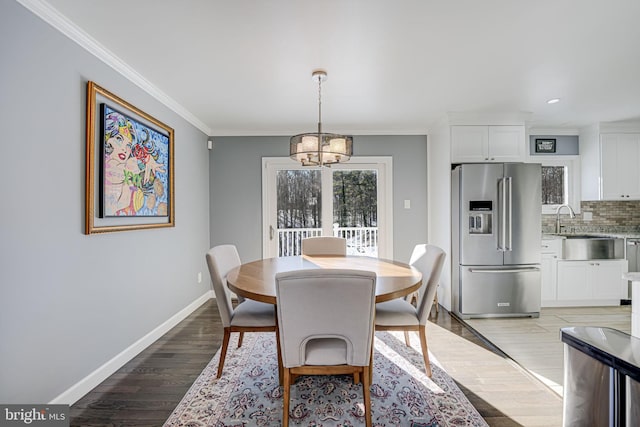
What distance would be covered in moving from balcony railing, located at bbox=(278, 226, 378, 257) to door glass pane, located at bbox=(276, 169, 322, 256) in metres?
0.02

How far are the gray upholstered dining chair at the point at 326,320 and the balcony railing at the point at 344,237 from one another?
2.75m

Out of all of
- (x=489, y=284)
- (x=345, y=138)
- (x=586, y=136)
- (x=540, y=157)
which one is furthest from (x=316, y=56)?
(x=586, y=136)

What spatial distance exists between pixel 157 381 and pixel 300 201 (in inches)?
108

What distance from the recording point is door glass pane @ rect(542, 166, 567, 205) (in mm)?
4398

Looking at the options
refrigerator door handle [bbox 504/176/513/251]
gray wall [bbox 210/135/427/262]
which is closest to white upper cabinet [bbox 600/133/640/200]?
refrigerator door handle [bbox 504/176/513/251]

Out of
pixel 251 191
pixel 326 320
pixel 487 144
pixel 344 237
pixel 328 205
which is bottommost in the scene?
pixel 326 320

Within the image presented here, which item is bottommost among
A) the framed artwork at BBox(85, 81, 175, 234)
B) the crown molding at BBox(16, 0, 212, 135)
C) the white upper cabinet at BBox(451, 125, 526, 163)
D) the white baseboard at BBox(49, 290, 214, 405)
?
the white baseboard at BBox(49, 290, 214, 405)

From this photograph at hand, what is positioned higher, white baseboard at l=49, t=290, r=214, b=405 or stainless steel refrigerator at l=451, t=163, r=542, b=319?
stainless steel refrigerator at l=451, t=163, r=542, b=319

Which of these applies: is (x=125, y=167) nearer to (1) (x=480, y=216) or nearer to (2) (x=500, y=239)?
(1) (x=480, y=216)

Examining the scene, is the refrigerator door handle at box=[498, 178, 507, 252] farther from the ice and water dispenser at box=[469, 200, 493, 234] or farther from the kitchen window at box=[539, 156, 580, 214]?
the kitchen window at box=[539, 156, 580, 214]

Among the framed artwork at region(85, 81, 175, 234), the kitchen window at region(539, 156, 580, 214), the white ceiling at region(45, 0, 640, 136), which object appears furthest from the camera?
the kitchen window at region(539, 156, 580, 214)

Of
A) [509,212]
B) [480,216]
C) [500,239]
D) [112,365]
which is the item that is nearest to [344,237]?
[480,216]

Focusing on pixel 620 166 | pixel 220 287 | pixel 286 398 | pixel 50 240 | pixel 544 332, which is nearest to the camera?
pixel 286 398

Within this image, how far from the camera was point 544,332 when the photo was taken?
10.3 feet
